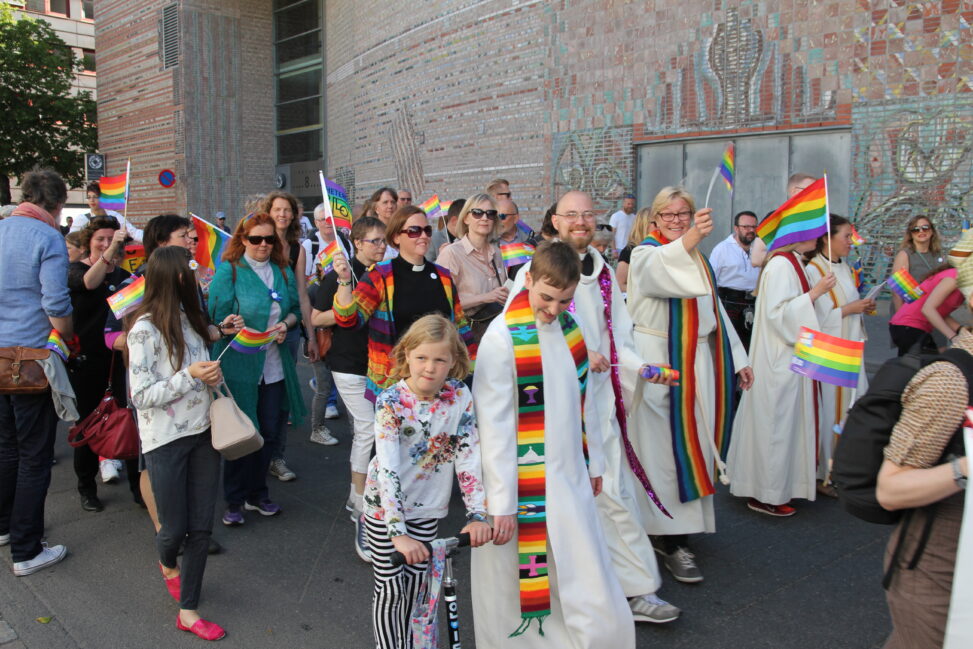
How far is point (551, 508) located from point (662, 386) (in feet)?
5.06

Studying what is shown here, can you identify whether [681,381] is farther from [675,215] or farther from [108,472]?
[108,472]

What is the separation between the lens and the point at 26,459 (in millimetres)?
4512

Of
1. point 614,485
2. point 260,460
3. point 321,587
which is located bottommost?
point 321,587

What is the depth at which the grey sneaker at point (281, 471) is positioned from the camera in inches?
240

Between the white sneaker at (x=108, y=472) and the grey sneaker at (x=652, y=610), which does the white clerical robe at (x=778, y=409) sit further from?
the white sneaker at (x=108, y=472)

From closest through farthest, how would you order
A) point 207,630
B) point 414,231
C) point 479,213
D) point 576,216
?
point 207,630, point 576,216, point 414,231, point 479,213

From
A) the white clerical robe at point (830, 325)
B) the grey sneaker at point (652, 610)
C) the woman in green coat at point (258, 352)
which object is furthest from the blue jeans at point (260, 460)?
the white clerical robe at point (830, 325)

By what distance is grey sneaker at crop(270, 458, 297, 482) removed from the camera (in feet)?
20.0

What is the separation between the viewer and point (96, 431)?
485 cm

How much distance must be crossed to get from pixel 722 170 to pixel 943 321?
7.24 feet

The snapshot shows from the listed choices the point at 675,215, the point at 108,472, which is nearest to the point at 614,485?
the point at 675,215

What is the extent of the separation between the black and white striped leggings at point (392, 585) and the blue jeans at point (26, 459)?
2573 millimetres

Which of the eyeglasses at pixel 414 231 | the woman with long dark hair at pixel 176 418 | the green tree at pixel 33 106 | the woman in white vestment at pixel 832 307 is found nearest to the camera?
the woman with long dark hair at pixel 176 418

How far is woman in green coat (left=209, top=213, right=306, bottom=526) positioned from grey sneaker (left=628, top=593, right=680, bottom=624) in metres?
2.61
